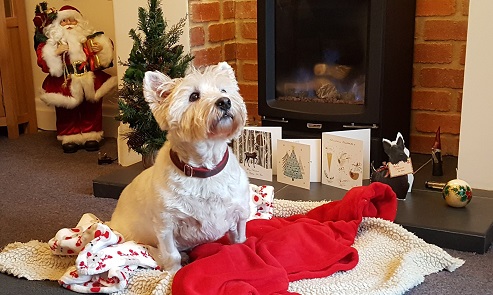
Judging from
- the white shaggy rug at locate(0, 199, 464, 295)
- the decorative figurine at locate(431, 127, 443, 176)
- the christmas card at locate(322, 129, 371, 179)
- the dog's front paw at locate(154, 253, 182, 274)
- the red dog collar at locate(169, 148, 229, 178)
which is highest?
the red dog collar at locate(169, 148, 229, 178)

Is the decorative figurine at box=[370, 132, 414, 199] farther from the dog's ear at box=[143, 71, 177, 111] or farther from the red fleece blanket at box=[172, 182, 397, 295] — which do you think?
the dog's ear at box=[143, 71, 177, 111]

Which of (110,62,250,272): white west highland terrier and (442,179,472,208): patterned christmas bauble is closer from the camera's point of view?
(110,62,250,272): white west highland terrier

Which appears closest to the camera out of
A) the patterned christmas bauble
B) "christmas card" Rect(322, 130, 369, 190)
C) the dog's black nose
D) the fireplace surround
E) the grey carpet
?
the dog's black nose

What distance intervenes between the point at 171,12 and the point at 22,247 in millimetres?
1272

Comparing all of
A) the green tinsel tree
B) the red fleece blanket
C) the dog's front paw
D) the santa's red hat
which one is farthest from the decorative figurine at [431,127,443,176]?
the santa's red hat

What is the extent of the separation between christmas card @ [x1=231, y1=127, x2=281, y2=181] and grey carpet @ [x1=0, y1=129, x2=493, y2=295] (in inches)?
21.7

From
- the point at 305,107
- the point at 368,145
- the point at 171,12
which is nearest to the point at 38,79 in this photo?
the point at 171,12

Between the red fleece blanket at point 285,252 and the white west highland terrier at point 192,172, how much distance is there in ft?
0.29

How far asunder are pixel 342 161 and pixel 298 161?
0.16 m

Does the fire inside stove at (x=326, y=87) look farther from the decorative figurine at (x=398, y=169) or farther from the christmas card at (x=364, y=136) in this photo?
the decorative figurine at (x=398, y=169)

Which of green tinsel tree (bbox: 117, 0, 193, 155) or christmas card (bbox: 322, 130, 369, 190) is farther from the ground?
green tinsel tree (bbox: 117, 0, 193, 155)

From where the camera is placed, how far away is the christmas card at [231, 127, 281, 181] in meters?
2.59

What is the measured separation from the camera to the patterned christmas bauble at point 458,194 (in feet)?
6.99

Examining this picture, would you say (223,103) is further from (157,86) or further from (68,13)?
(68,13)
